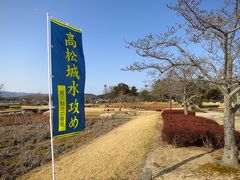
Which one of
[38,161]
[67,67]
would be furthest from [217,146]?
[67,67]

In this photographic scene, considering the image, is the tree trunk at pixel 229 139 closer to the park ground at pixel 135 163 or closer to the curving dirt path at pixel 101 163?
the park ground at pixel 135 163

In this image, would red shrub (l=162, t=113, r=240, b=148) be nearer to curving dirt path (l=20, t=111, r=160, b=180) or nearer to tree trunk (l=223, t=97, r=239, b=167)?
curving dirt path (l=20, t=111, r=160, b=180)

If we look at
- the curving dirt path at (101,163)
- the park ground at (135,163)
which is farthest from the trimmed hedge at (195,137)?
the curving dirt path at (101,163)

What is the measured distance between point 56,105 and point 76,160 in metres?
3.90

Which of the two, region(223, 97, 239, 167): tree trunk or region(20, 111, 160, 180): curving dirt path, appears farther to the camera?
region(223, 97, 239, 167): tree trunk

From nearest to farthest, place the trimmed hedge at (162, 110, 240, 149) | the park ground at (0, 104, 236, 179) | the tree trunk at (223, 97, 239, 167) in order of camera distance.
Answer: the park ground at (0, 104, 236, 179) → the tree trunk at (223, 97, 239, 167) → the trimmed hedge at (162, 110, 240, 149)

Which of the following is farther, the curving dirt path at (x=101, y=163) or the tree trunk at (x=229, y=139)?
the tree trunk at (x=229, y=139)

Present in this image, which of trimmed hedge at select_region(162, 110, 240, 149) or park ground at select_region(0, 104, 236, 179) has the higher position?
trimmed hedge at select_region(162, 110, 240, 149)

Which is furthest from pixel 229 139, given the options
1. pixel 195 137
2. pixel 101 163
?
pixel 101 163

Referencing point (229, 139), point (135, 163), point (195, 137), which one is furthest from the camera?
point (195, 137)

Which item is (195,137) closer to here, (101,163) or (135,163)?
(135,163)

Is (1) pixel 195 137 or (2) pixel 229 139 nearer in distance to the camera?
(2) pixel 229 139

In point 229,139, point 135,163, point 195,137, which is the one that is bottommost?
point 135,163

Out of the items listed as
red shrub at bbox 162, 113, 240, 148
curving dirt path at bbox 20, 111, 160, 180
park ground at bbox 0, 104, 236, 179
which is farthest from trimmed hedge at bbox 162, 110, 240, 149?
curving dirt path at bbox 20, 111, 160, 180
